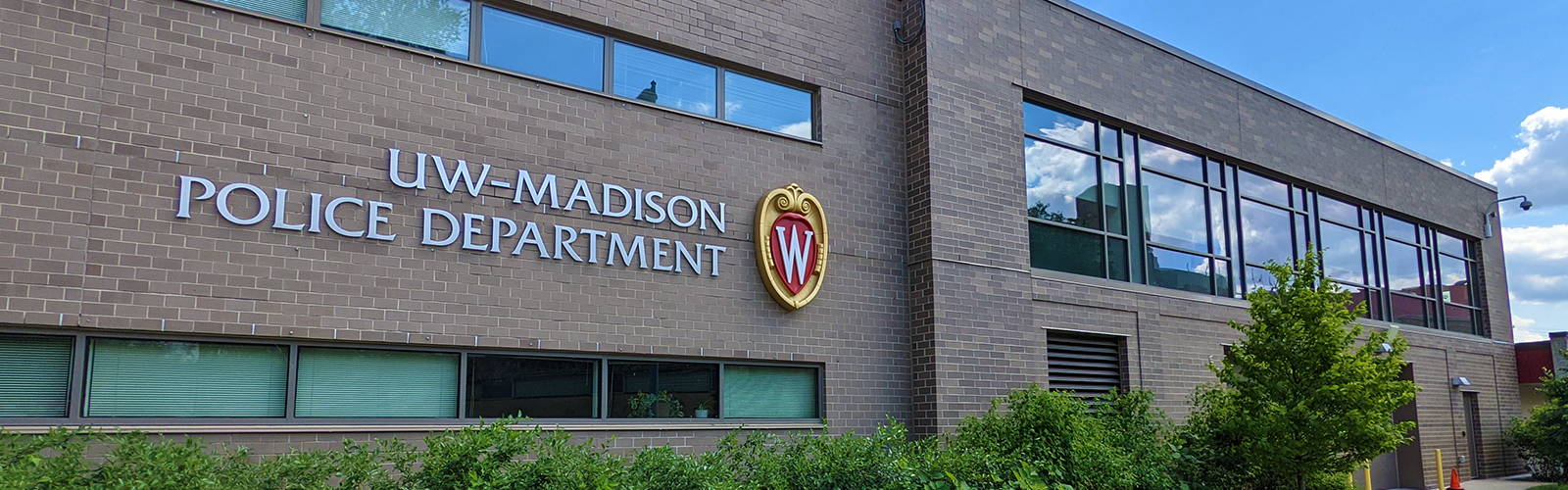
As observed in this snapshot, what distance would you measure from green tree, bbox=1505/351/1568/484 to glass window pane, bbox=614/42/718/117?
18665 mm

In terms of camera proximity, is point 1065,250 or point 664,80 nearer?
point 664,80

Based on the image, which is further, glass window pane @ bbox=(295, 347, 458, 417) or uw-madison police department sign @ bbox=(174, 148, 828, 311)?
glass window pane @ bbox=(295, 347, 458, 417)

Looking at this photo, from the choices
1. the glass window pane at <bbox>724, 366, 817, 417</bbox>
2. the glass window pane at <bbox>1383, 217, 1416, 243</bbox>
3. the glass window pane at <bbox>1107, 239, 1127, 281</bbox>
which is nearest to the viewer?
the glass window pane at <bbox>724, 366, 817, 417</bbox>

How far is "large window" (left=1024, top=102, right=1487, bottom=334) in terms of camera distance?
14.5 m

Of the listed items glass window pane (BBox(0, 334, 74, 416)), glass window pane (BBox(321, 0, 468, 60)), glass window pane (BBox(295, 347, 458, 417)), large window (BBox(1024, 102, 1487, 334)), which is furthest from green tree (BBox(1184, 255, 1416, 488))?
glass window pane (BBox(0, 334, 74, 416))

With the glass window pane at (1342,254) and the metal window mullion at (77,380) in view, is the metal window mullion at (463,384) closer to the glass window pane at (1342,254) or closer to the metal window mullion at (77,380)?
the metal window mullion at (77,380)

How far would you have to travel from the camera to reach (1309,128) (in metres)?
19.0

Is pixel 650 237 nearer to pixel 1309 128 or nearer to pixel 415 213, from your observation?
pixel 415 213

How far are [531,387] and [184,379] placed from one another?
282 cm

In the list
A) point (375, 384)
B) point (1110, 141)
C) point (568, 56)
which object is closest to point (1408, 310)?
point (1110, 141)

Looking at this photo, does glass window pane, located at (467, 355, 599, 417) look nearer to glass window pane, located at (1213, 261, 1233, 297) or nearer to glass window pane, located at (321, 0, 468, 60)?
glass window pane, located at (321, 0, 468, 60)

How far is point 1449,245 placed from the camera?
23344 millimetres

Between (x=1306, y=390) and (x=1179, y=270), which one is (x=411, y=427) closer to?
(x=1306, y=390)

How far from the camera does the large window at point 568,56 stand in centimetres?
940
